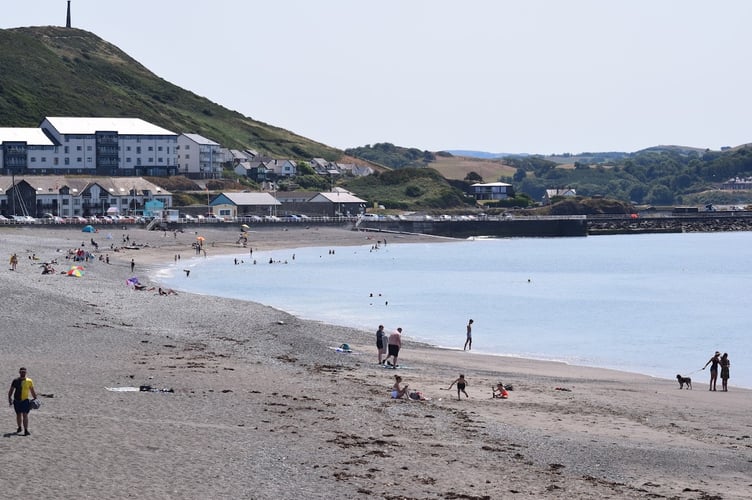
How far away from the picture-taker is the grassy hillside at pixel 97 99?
153 metres

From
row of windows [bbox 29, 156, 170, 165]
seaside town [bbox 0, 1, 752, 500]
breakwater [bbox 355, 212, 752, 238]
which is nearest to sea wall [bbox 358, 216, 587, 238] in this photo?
breakwater [bbox 355, 212, 752, 238]

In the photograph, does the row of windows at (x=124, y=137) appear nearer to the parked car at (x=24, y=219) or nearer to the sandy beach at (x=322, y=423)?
the parked car at (x=24, y=219)

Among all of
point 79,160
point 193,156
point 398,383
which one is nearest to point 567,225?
point 193,156

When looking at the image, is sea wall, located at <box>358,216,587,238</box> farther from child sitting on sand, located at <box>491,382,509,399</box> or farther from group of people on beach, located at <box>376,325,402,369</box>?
child sitting on sand, located at <box>491,382,509,399</box>

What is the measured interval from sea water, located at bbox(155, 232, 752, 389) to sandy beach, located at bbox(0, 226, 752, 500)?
5.58 m

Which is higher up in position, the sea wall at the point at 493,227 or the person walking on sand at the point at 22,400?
the sea wall at the point at 493,227

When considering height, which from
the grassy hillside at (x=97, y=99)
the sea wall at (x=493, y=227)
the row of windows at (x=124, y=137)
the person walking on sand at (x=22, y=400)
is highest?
the grassy hillside at (x=97, y=99)

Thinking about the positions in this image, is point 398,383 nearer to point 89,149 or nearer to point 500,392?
point 500,392

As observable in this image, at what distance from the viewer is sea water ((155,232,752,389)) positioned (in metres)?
40.8

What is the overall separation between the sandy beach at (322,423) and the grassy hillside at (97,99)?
119 m

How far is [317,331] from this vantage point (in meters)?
38.3

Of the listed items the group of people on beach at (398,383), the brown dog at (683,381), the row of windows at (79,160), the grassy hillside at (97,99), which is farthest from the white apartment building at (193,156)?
the brown dog at (683,381)

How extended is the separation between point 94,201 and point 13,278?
2551 inches

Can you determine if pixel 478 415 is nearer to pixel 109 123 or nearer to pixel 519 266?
pixel 519 266
